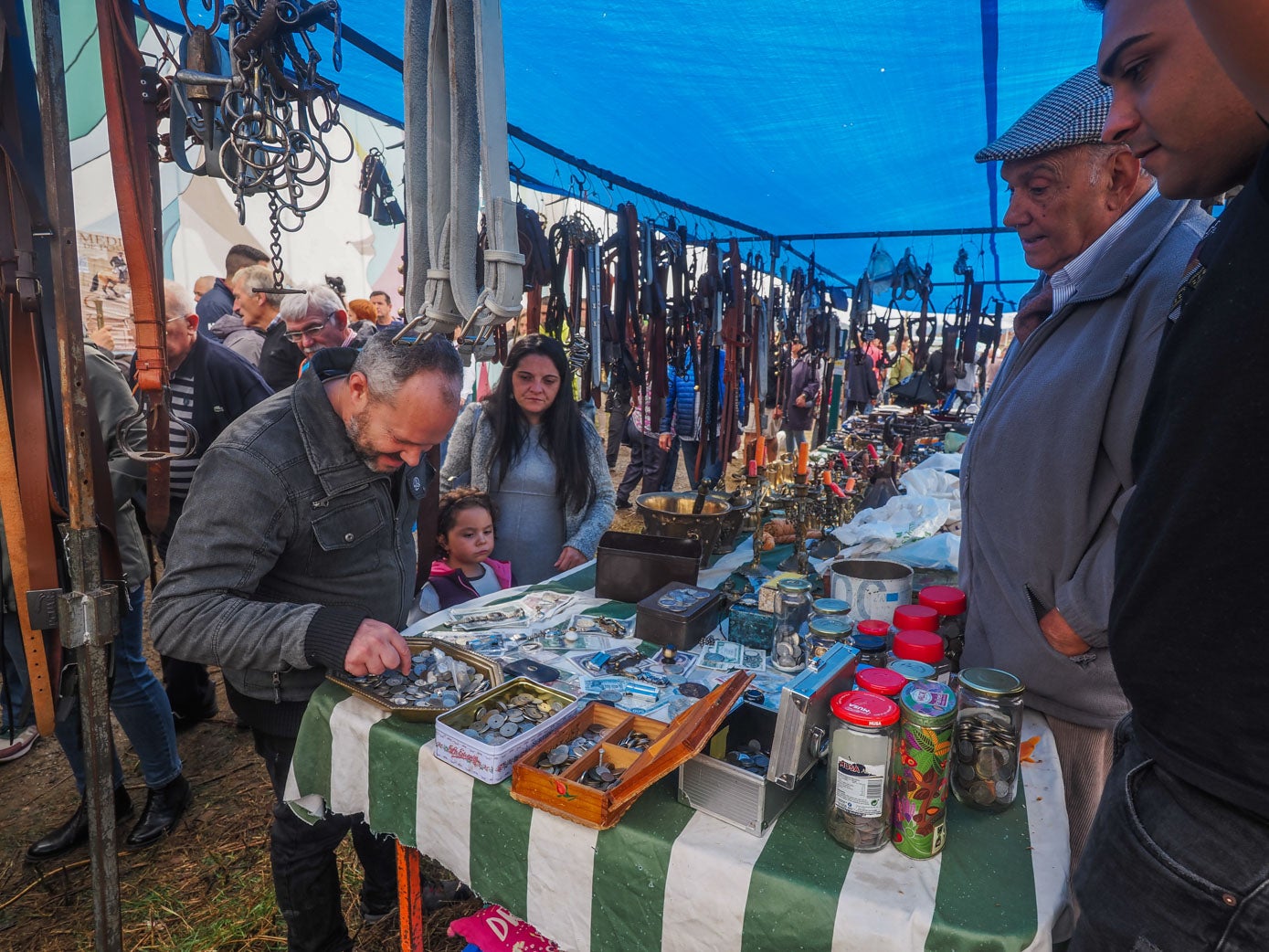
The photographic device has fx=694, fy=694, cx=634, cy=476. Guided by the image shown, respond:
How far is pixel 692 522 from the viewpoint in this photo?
2549 mm

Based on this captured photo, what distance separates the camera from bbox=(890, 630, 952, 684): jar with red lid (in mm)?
1479

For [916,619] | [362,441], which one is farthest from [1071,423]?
[362,441]

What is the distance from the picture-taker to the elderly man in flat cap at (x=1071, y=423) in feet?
4.62

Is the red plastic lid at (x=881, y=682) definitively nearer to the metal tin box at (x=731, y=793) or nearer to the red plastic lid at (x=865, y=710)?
the red plastic lid at (x=865, y=710)

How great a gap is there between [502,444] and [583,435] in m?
0.38


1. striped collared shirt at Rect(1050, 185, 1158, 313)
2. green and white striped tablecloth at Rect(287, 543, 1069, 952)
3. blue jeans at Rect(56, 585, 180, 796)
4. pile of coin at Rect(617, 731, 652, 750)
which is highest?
striped collared shirt at Rect(1050, 185, 1158, 313)

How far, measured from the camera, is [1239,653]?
0.74 m

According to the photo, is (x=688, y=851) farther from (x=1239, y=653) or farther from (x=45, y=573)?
(x=45, y=573)

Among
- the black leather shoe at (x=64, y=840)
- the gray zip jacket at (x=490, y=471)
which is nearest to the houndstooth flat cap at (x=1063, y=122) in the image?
the gray zip jacket at (x=490, y=471)

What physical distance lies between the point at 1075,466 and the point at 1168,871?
0.86 m

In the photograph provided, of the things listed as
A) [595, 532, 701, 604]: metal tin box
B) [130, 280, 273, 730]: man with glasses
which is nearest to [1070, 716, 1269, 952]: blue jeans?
[595, 532, 701, 604]: metal tin box

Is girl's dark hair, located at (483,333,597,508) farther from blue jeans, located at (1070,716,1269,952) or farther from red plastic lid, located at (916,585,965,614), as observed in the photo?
blue jeans, located at (1070,716,1269,952)

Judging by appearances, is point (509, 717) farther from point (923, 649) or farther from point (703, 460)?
point (703, 460)

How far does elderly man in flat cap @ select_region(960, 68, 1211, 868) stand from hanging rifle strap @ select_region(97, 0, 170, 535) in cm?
190
